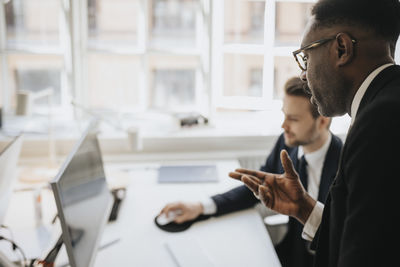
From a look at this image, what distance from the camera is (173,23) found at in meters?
2.86

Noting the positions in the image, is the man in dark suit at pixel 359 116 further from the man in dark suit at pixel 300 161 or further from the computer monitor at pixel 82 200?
the computer monitor at pixel 82 200

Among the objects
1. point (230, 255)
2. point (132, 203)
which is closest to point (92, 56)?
point (132, 203)

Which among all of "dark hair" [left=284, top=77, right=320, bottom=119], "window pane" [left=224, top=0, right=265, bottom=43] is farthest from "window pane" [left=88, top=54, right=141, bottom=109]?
"dark hair" [left=284, top=77, right=320, bottom=119]

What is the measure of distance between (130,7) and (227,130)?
1042mm

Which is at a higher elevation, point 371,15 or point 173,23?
point 173,23

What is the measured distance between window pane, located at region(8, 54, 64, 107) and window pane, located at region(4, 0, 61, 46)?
0.38ft

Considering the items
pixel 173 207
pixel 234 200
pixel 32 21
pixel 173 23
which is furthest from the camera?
pixel 173 23

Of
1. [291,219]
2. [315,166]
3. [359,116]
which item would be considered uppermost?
[359,116]

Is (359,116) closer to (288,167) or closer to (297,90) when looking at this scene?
(288,167)

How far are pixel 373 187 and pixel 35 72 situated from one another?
2.49m

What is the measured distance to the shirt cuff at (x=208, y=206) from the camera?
5.94ft

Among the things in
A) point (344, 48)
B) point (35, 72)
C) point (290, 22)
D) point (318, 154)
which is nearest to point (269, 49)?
point (290, 22)

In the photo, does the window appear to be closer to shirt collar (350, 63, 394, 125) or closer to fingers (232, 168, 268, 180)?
fingers (232, 168, 268, 180)

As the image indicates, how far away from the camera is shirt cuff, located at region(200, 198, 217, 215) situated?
5.94 ft
